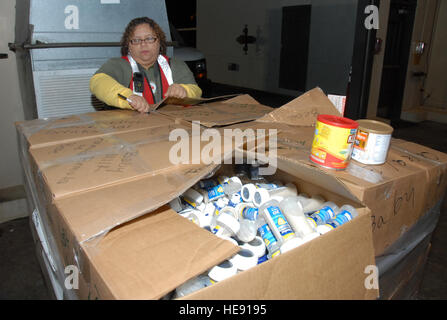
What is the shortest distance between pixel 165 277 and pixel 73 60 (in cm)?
175

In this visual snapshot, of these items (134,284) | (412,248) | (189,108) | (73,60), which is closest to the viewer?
(134,284)

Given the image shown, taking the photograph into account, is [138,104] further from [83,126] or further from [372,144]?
[372,144]

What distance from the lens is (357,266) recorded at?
740mm

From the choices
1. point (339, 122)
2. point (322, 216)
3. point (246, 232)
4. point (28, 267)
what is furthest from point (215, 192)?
point (28, 267)

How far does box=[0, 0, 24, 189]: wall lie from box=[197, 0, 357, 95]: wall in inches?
179

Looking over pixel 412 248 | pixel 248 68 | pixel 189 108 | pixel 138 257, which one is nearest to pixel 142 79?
pixel 189 108

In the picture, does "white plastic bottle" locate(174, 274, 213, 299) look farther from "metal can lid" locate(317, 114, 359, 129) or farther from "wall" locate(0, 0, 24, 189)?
"wall" locate(0, 0, 24, 189)

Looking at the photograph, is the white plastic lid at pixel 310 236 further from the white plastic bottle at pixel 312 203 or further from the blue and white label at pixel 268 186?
the blue and white label at pixel 268 186

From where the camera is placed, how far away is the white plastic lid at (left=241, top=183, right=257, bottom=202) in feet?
3.61

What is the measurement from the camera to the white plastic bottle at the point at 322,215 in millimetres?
946

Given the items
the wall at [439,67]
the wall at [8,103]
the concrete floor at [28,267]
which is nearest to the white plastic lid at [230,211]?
the concrete floor at [28,267]

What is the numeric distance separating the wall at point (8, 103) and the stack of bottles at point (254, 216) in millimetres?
1948
